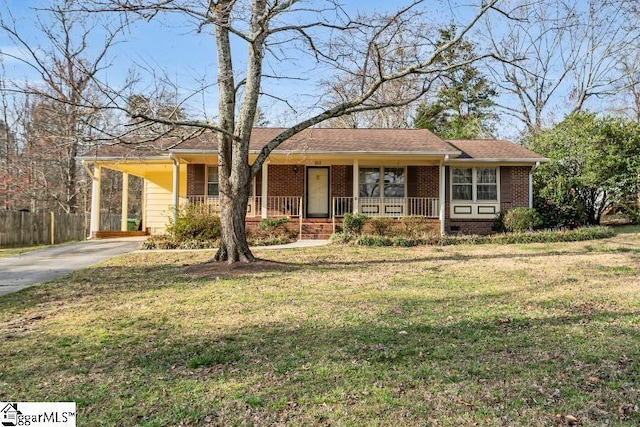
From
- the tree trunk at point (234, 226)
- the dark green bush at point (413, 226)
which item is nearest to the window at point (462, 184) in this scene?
the dark green bush at point (413, 226)

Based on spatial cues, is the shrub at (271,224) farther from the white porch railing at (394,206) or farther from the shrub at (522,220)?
the shrub at (522,220)

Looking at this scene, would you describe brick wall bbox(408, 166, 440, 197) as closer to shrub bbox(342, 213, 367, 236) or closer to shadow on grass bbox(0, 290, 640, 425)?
shrub bbox(342, 213, 367, 236)

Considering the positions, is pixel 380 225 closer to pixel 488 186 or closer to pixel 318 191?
pixel 318 191

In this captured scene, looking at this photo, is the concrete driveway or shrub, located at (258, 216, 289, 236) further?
shrub, located at (258, 216, 289, 236)

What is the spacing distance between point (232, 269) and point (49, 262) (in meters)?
5.26

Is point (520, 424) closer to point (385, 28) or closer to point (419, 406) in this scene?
point (419, 406)

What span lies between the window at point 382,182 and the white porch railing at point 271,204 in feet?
8.77

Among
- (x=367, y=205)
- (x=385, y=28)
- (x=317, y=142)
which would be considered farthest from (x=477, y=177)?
(x=385, y=28)

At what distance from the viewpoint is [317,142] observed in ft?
53.3

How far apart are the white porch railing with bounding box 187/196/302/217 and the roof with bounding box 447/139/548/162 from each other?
20.9 feet

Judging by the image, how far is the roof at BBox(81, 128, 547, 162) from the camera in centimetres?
1473

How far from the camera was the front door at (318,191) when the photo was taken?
16859mm

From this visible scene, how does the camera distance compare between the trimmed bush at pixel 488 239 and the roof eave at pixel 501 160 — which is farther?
the roof eave at pixel 501 160

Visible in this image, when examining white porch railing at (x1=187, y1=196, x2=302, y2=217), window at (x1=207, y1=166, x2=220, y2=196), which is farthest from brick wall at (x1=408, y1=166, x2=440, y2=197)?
window at (x1=207, y1=166, x2=220, y2=196)
